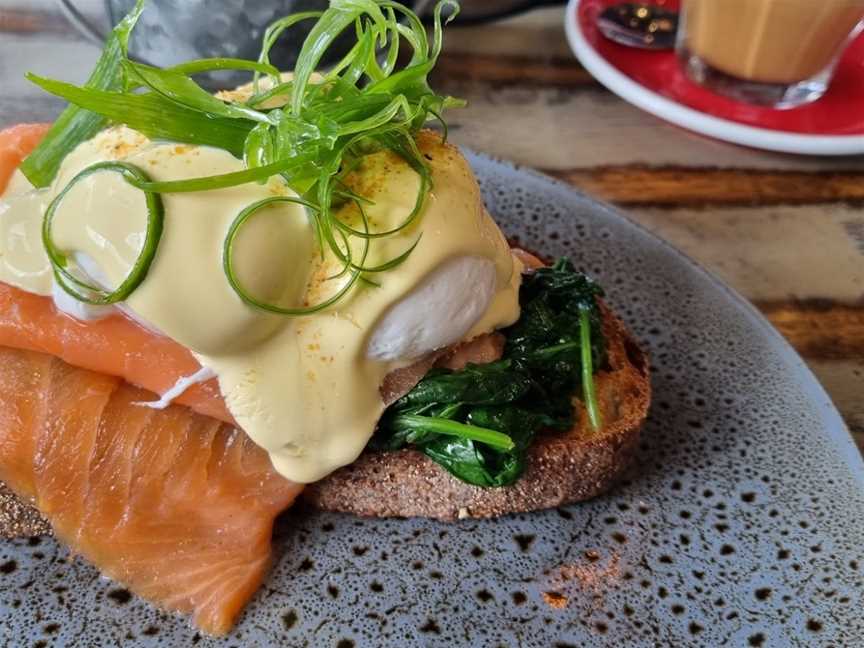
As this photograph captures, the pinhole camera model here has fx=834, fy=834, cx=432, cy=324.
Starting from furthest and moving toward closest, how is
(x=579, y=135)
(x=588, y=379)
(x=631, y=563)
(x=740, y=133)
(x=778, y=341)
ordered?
(x=579, y=135)
(x=740, y=133)
(x=778, y=341)
(x=588, y=379)
(x=631, y=563)

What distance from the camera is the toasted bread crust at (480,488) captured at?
2043 millimetres

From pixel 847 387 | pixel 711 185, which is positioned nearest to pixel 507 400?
pixel 847 387

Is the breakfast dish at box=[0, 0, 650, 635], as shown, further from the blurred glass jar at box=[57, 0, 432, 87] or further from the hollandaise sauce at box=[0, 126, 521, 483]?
the blurred glass jar at box=[57, 0, 432, 87]

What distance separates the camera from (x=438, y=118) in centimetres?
191

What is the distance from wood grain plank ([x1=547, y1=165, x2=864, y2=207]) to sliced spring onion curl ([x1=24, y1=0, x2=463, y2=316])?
1834 mm

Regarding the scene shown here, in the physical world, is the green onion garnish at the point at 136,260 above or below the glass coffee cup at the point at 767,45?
above

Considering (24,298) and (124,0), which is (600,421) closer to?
(24,298)

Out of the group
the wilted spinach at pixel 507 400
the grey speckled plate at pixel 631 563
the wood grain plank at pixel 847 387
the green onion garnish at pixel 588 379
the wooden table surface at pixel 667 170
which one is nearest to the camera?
the grey speckled plate at pixel 631 563

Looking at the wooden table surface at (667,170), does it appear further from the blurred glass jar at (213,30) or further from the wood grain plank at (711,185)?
the blurred glass jar at (213,30)

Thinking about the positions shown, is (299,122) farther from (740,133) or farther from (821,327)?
(740,133)

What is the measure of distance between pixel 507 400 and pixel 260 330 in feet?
2.04

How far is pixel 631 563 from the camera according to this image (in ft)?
6.59

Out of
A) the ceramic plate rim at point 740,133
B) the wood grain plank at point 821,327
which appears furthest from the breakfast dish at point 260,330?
the ceramic plate rim at point 740,133

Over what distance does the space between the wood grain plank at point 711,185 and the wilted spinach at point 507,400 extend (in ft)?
4.64
